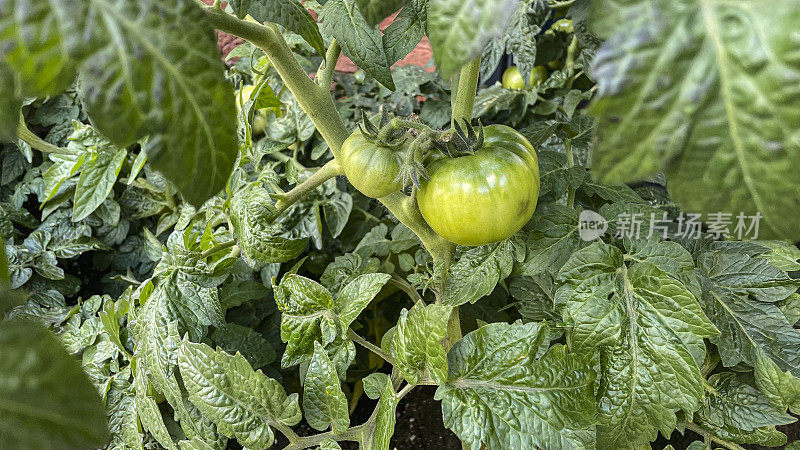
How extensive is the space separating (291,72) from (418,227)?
19 cm

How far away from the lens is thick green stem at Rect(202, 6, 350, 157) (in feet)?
1.02

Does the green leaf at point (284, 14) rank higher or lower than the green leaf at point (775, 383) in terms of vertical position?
higher

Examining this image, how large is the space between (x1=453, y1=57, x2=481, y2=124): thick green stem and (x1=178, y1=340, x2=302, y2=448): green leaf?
28 cm

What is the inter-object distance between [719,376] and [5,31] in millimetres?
618

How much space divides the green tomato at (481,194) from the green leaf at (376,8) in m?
0.22

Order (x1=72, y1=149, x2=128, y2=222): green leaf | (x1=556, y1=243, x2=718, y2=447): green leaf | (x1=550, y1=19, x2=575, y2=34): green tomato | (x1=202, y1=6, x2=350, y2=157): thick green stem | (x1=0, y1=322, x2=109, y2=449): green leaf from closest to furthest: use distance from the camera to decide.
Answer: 1. (x1=0, y1=322, x2=109, y2=449): green leaf
2. (x1=202, y1=6, x2=350, y2=157): thick green stem
3. (x1=556, y1=243, x2=718, y2=447): green leaf
4. (x1=72, y1=149, x2=128, y2=222): green leaf
5. (x1=550, y1=19, x2=575, y2=34): green tomato

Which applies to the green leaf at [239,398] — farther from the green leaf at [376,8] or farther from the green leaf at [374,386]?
the green leaf at [376,8]

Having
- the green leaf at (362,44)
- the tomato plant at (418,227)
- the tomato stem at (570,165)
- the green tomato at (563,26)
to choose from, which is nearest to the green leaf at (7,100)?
the tomato plant at (418,227)

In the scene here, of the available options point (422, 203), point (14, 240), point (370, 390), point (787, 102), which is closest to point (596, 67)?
point (787, 102)

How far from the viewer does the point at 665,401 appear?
42 centimetres

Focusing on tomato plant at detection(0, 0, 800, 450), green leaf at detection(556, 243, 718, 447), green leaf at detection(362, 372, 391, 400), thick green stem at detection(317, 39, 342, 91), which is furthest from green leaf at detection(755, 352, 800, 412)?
thick green stem at detection(317, 39, 342, 91)

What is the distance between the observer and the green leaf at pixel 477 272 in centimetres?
49

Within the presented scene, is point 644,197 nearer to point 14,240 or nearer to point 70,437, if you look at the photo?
point 70,437

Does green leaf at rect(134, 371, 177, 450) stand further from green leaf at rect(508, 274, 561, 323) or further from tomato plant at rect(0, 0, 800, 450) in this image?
green leaf at rect(508, 274, 561, 323)
